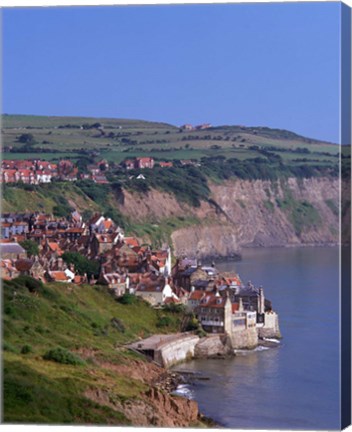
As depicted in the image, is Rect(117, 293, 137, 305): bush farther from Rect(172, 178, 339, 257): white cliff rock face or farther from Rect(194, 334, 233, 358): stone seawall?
Rect(172, 178, 339, 257): white cliff rock face

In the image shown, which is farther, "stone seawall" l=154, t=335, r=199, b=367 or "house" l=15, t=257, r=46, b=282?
"house" l=15, t=257, r=46, b=282

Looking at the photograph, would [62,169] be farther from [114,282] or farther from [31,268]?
[31,268]

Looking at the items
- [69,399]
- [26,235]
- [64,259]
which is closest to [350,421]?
[69,399]

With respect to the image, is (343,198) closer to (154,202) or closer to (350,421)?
(350,421)

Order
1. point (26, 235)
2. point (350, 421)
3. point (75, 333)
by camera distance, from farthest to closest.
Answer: point (26, 235) → point (75, 333) → point (350, 421)

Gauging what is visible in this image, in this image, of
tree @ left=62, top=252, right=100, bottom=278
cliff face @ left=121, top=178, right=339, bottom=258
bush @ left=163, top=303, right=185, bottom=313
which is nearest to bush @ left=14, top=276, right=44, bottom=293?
bush @ left=163, top=303, right=185, bottom=313

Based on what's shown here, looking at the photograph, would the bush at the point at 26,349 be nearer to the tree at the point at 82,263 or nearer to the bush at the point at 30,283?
the bush at the point at 30,283
